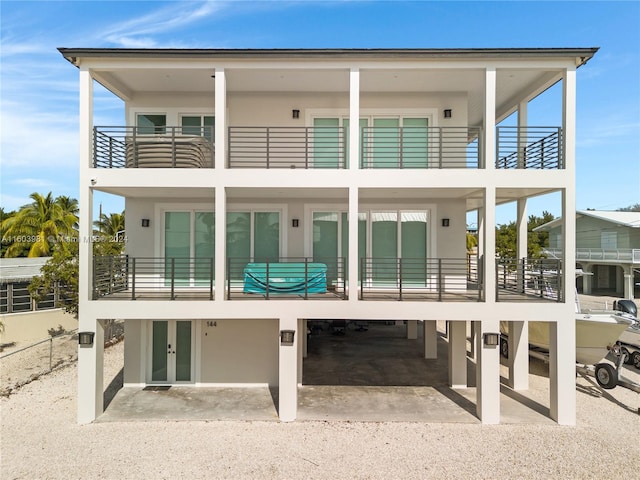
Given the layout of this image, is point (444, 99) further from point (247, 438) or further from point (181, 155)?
point (247, 438)

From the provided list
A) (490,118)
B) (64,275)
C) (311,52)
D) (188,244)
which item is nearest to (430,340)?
(490,118)

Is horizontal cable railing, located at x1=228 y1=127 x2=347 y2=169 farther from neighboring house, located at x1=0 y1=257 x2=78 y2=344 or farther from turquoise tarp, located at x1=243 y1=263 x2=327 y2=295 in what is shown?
neighboring house, located at x1=0 y1=257 x2=78 y2=344

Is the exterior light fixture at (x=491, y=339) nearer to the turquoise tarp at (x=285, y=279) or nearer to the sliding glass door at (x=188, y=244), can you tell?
the turquoise tarp at (x=285, y=279)

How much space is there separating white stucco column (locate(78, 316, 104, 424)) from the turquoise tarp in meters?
3.97

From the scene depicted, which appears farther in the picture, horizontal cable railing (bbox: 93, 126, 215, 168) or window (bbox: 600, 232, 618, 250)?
window (bbox: 600, 232, 618, 250)

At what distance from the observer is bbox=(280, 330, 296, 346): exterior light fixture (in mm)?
9016

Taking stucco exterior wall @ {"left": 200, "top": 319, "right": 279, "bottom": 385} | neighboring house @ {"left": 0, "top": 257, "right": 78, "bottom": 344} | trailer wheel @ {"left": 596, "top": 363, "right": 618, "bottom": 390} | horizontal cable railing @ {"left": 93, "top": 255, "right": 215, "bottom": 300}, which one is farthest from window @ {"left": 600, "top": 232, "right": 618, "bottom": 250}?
neighboring house @ {"left": 0, "top": 257, "right": 78, "bottom": 344}

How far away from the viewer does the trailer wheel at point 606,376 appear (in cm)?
1081

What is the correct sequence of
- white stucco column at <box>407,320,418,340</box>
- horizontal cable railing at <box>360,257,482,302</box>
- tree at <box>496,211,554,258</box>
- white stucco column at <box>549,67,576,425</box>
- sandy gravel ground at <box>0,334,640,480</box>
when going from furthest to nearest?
1. tree at <box>496,211,554,258</box>
2. white stucco column at <box>407,320,418,340</box>
3. horizontal cable railing at <box>360,257,482,302</box>
4. white stucco column at <box>549,67,576,425</box>
5. sandy gravel ground at <box>0,334,640,480</box>

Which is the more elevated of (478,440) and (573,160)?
(573,160)

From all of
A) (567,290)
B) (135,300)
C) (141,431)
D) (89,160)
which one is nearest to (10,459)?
(141,431)

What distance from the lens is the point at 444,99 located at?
36.6 feet

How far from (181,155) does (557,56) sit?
1022cm

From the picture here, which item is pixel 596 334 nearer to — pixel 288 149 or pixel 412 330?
pixel 412 330
